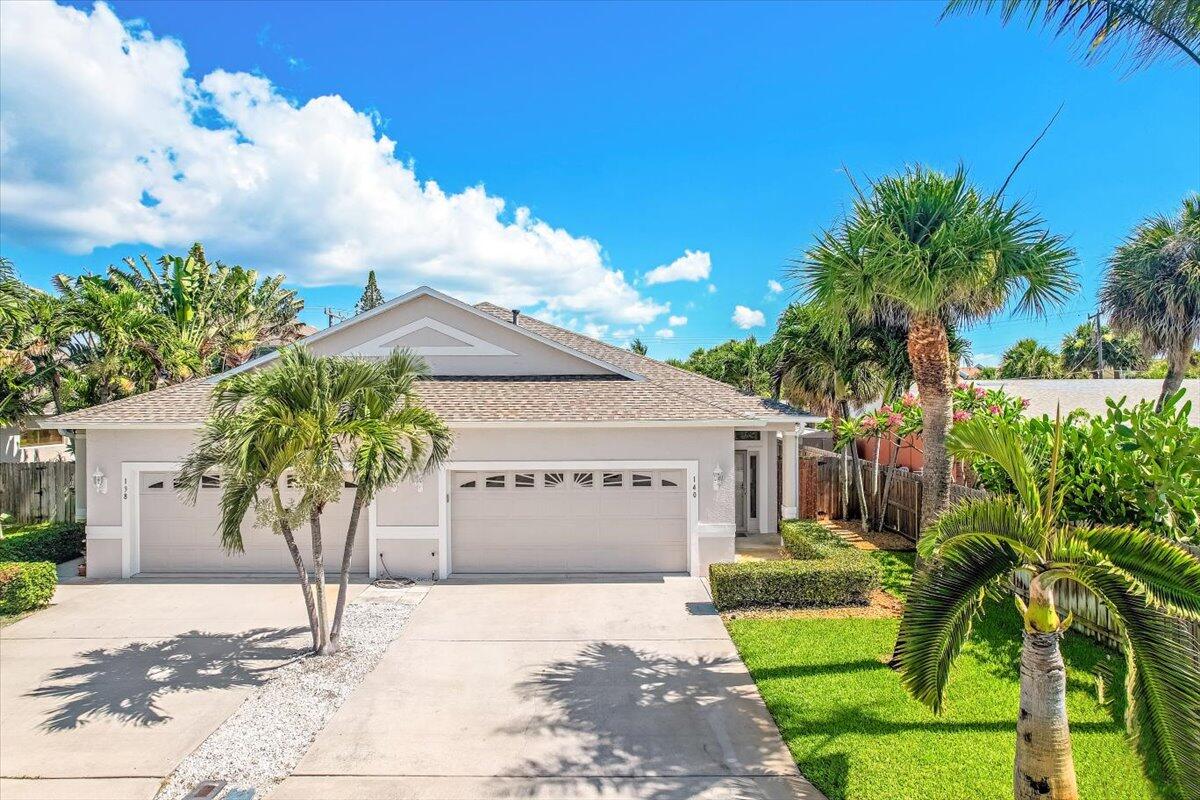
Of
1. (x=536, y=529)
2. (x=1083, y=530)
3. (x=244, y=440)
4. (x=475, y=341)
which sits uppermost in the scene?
(x=475, y=341)

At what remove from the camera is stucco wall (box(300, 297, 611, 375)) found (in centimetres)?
1378

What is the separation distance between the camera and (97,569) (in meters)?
11.9

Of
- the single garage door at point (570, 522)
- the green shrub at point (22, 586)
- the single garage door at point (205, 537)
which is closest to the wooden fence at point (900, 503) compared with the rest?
the single garage door at point (570, 522)

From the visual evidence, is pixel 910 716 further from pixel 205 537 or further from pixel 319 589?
pixel 205 537

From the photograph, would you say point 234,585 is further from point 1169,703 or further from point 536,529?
point 1169,703

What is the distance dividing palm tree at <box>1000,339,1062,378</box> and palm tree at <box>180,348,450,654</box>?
4179 centimetres

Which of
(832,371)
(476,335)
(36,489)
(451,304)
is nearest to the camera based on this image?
(451,304)

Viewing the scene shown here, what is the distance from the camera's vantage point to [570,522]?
12.1 meters

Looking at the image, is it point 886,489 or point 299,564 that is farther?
point 886,489

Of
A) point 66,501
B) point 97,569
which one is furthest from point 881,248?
point 66,501

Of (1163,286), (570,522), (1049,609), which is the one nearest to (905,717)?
(1049,609)

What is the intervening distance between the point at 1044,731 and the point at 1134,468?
13.7 ft

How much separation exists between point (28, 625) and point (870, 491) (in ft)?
56.4

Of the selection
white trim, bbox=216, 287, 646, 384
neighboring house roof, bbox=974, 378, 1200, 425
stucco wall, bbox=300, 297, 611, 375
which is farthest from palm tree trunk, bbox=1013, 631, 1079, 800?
neighboring house roof, bbox=974, 378, 1200, 425
